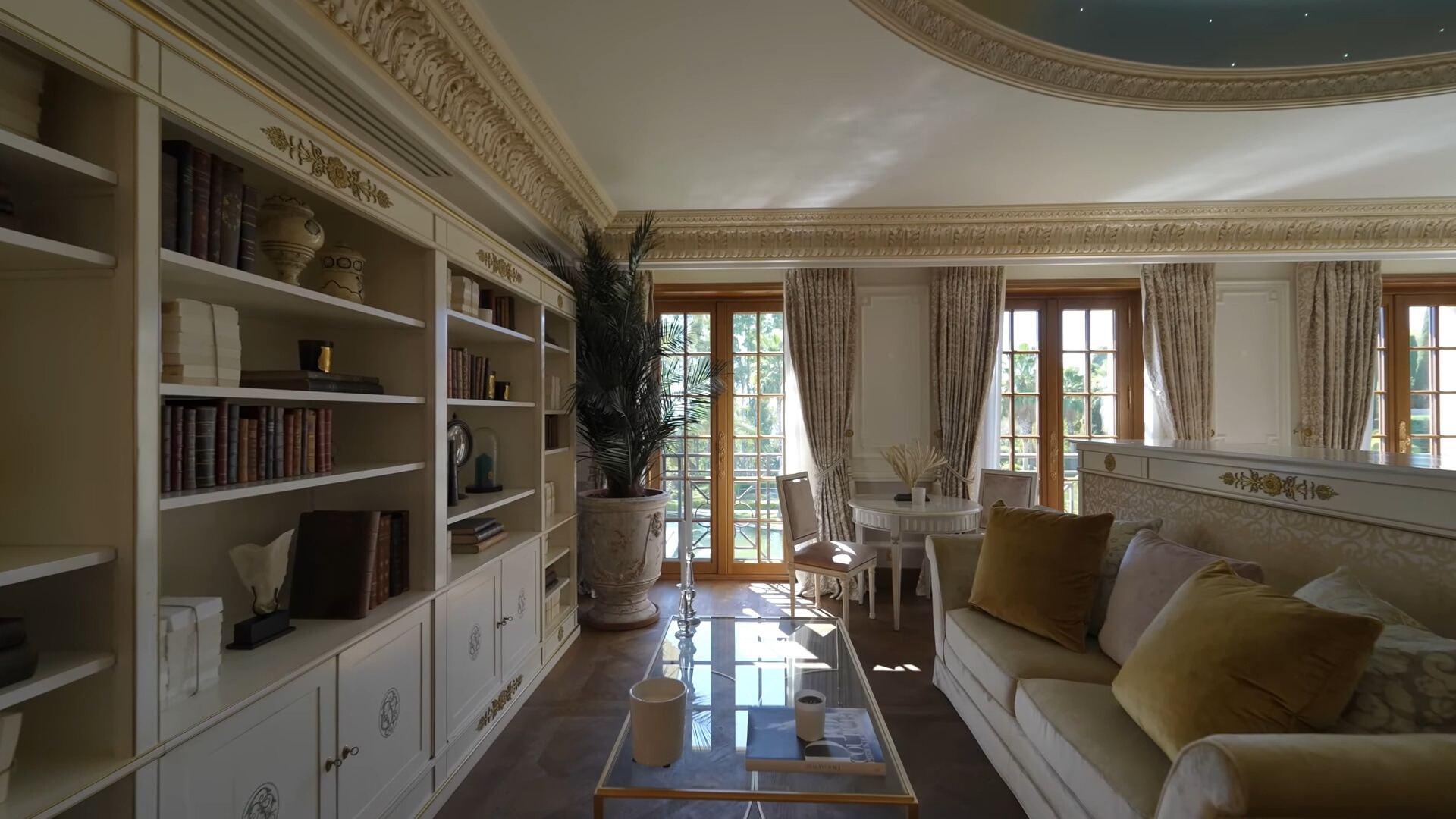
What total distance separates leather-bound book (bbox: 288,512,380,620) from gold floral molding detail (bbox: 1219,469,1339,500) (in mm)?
3097

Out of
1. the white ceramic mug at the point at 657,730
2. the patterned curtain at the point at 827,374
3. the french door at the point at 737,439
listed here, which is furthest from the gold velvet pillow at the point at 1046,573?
the french door at the point at 737,439

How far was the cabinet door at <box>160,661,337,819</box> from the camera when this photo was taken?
1.17 metres

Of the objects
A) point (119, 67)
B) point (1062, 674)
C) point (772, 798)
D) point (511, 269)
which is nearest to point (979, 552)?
point (1062, 674)

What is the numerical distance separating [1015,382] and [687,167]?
3205 mm

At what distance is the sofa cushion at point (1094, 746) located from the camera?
1336 mm

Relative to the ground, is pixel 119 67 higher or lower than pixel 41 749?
higher

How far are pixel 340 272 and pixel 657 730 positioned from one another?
5.56ft

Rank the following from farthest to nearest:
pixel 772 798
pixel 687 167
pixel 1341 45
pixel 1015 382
Result: pixel 1015 382 → pixel 687 167 → pixel 1341 45 → pixel 772 798

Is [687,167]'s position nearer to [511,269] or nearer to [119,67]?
[511,269]

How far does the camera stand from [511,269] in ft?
8.86

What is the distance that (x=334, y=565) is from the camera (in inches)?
69.6

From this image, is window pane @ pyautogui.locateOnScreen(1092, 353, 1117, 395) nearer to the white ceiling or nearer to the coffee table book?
the white ceiling

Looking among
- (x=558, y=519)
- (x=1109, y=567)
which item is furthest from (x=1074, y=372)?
(x=558, y=519)

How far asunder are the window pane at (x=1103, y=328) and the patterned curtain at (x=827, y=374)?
2.06 meters
